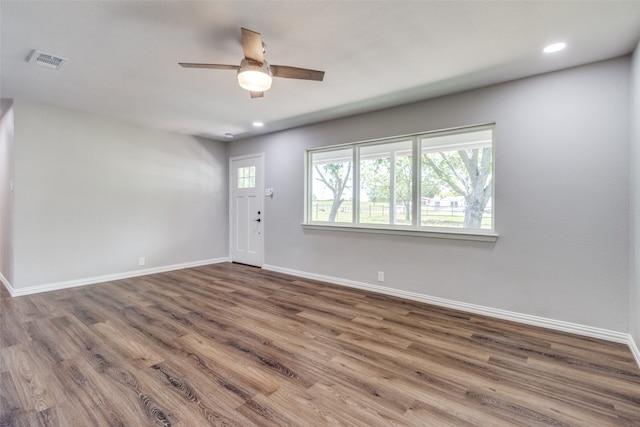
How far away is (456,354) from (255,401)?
1.59 metres

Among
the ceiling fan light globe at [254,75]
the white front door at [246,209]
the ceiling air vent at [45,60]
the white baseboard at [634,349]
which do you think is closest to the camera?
the ceiling fan light globe at [254,75]

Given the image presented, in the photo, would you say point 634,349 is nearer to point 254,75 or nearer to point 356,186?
point 356,186

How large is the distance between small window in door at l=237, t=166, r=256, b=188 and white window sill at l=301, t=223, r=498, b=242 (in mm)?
1680

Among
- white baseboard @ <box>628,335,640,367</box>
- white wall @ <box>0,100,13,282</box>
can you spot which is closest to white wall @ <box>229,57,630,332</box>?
white baseboard @ <box>628,335,640,367</box>

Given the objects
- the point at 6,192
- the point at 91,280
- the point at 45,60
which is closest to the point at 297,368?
the point at 45,60

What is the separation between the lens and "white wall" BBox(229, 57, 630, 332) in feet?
8.57

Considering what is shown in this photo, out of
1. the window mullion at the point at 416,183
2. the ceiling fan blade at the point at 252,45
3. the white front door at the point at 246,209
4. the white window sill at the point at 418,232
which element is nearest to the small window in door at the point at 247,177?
the white front door at the point at 246,209

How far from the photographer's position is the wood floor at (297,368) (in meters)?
1.71

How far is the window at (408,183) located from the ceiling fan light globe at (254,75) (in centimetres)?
220

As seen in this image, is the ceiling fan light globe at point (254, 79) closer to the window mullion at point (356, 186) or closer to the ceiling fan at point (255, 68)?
the ceiling fan at point (255, 68)

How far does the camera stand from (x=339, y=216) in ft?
15.1

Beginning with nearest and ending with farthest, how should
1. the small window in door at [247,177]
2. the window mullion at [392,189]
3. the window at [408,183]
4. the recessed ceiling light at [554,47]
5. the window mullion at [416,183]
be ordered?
the recessed ceiling light at [554,47] < the window at [408,183] < the window mullion at [416,183] < the window mullion at [392,189] < the small window in door at [247,177]

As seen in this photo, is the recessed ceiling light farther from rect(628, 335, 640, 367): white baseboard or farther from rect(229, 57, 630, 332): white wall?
rect(628, 335, 640, 367): white baseboard

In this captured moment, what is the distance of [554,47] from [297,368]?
324cm
